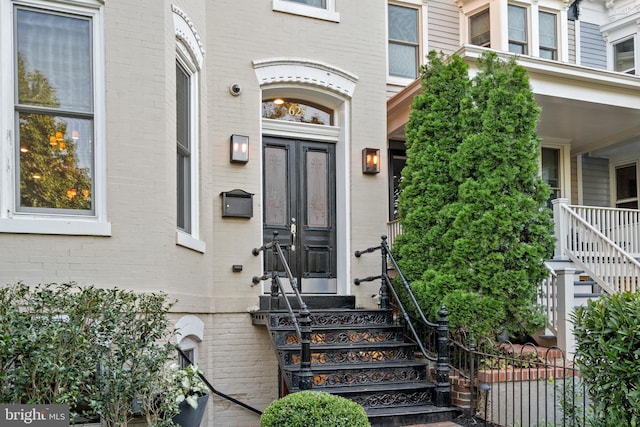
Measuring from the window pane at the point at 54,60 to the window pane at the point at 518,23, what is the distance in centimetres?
861

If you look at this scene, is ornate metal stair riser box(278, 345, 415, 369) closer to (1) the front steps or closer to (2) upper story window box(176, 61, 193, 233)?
(1) the front steps

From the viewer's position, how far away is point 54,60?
18.3 ft

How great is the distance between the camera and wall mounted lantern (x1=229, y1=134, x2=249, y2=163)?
25.9ft

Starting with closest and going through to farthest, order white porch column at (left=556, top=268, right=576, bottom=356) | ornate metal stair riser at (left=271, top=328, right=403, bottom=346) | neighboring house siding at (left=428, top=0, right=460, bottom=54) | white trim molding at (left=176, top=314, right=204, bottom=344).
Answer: white trim molding at (left=176, top=314, right=204, bottom=344), ornate metal stair riser at (left=271, top=328, right=403, bottom=346), white porch column at (left=556, top=268, right=576, bottom=356), neighboring house siding at (left=428, top=0, right=460, bottom=54)

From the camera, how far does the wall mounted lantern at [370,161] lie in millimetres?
8773

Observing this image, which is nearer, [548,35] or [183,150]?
[183,150]

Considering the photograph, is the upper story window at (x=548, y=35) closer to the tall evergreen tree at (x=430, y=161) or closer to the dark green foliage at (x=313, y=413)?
the tall evergreen tree at (x=430, y=161)

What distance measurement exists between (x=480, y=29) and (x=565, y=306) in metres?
6.00

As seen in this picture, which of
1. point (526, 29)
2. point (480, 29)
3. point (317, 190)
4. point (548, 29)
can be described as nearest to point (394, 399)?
point (317, 190)

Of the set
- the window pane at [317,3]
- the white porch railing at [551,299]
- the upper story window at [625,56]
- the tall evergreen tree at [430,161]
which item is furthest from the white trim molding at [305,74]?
the upper story window at [625,56]

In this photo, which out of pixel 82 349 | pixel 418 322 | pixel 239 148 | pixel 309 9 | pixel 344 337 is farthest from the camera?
pixel 309 9

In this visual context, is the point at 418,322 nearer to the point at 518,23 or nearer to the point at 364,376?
the point at 364,376

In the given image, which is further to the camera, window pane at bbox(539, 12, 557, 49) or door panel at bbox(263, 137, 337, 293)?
window pane at bbox(539, 12, 557, 49)

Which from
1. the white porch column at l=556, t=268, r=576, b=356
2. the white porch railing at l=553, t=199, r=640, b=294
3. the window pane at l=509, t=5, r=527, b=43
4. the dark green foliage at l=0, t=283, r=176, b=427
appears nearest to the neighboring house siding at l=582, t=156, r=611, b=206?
the white porch railing at l=553, t=199, r=640, b=294
